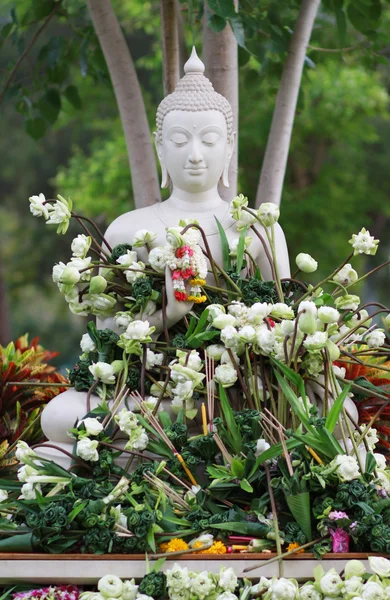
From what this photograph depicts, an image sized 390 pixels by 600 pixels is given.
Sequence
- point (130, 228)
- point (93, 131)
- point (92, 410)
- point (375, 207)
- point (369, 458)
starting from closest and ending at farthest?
point (369, 458)
point (92, 410)
point (130, 228)
point (375, 207)
point (93, 131)

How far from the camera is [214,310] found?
9.52ft

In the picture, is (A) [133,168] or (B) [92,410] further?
(A) [133,168]

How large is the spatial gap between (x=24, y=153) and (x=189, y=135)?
13.5 meters

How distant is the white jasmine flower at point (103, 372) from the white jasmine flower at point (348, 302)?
857 mm

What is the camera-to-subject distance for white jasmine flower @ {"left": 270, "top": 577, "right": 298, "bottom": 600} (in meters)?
2.30

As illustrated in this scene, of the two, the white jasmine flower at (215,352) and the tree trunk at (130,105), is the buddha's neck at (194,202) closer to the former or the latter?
the white jasmine flower at (215,352)

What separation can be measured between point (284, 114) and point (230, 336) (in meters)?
2.03

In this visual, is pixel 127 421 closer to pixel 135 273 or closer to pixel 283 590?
pixel 135 273

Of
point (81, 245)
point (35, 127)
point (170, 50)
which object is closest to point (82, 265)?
point (81, 245)

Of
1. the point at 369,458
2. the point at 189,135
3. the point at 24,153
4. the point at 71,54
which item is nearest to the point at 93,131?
the point at 24,153

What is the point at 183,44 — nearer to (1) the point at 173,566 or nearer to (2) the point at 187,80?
(2) the point at 187,80

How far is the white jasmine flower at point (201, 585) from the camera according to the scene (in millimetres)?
2338

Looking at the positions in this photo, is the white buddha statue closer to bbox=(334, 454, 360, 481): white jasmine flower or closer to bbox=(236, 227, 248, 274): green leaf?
bbox=(236, 227, 248, 274): green leaf

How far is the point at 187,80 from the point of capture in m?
3.37
